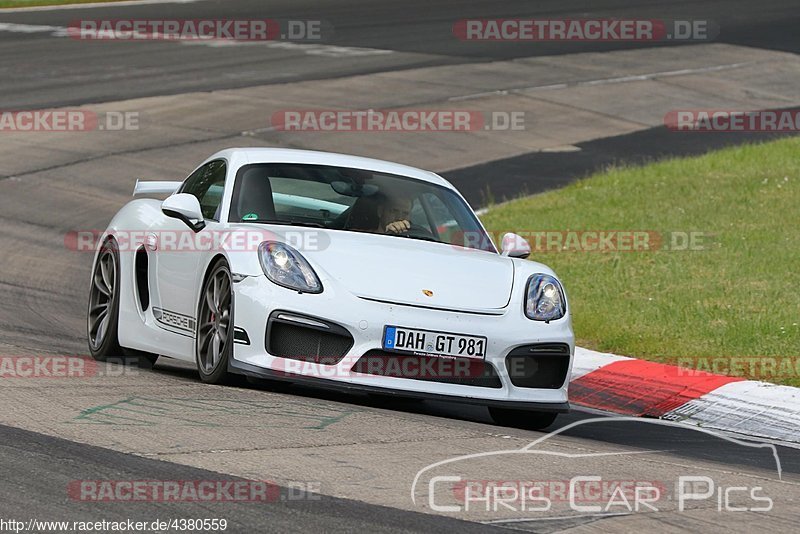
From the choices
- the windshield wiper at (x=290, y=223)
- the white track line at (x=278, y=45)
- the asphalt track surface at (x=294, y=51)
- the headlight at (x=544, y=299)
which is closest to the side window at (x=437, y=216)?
the windshield wiper at (x=290, y=223)

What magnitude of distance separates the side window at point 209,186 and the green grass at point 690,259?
295cm

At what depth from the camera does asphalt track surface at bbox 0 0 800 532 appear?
5.25 m

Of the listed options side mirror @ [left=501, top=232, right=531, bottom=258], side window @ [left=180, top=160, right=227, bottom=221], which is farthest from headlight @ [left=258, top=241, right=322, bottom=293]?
side mirror @ [left=501, top=232, right=531, bottom=258]

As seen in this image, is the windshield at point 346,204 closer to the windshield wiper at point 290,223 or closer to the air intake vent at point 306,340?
the windshield wiper at point 290,223

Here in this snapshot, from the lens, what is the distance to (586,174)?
18.9 meters

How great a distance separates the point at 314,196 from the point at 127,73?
55.6 feet

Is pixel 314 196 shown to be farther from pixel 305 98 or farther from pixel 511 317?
pixel 305 98

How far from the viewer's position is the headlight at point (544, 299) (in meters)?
7.91

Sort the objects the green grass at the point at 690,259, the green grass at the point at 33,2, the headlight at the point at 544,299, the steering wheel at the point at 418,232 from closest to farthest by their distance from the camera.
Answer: the headlight at the point at 544,299, the steering wheel at the point at 418,232, the green grass at the point at 690,259, the green grass at the point at 33,2

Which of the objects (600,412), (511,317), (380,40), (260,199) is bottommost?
(600,412)

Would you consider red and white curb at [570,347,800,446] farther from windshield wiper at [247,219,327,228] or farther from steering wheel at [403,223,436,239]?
windshield wiper at [247,219,327,228]

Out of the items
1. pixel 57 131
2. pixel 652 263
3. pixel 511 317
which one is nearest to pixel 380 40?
pixel 57 131

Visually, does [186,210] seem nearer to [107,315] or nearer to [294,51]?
[107,315]

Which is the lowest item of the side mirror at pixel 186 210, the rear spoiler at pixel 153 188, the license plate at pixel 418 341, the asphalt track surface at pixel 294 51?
the license plate at pixel 418 341
